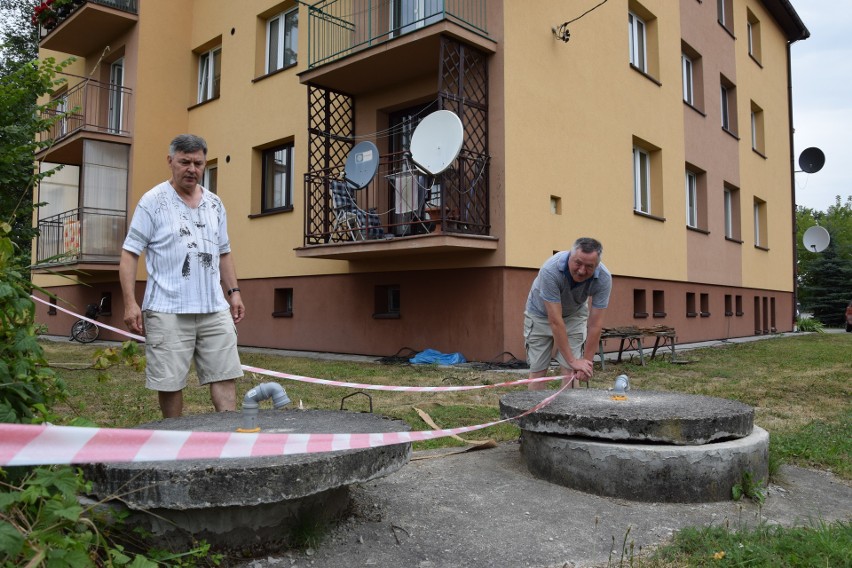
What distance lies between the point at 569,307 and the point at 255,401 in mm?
2873

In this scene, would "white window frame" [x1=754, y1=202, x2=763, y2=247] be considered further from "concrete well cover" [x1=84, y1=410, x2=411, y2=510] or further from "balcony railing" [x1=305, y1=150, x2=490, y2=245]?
"concrete well cover" [x1=84, y1=410, x2=411, y2=510]

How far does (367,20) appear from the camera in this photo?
11.7 m

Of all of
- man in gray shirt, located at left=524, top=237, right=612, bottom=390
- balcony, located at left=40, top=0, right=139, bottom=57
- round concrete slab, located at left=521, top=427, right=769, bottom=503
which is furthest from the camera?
balcony, located at left=40, top=0, right=139, bottom=57

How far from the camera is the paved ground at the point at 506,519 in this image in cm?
259

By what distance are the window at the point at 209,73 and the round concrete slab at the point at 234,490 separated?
14.3 metres

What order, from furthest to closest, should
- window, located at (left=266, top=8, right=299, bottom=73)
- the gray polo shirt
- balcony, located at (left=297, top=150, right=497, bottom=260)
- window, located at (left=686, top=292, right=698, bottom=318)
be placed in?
window, located at (left=686, top=292, right=698, bottom=318) → window, located at (left=266, top=8, right=299, bottom=73) → balcony, located at (left=297, top=150, right=497, bottom=260) → the gray polo shirt

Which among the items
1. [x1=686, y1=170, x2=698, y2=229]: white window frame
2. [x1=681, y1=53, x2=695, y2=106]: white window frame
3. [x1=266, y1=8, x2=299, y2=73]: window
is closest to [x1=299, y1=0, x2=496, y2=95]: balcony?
[x1=266, y1=8, x2=299, y2=73]: window

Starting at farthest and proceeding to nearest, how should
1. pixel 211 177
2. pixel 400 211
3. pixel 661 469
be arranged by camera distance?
pixel 211 177 → pixel 400 211 → pixel 661 469

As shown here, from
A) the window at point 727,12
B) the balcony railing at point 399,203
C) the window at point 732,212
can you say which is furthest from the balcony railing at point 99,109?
the window at point 727,12

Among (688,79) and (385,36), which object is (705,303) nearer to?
(688,79)

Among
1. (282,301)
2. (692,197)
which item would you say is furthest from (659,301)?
(282,301)

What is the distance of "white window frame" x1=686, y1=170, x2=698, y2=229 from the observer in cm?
1562

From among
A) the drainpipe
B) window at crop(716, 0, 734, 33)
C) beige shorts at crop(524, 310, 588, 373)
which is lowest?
the drainpipe

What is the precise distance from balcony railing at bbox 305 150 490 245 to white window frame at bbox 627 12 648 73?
20.0 feet
